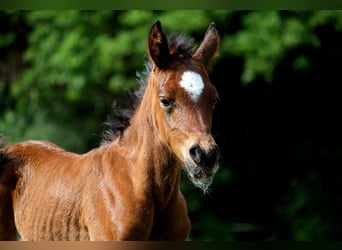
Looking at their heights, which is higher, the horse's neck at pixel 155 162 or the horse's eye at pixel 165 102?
the horse's eye at pixel 165 102

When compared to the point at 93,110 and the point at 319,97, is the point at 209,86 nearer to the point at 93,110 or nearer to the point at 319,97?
the point at 93,110

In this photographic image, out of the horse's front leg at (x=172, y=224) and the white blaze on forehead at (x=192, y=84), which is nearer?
the white blaze on forehead at (x=192, y=84)

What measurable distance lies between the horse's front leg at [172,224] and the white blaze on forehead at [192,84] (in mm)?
582

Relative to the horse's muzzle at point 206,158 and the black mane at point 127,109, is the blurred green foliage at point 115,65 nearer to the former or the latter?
the black mane at point 127,109

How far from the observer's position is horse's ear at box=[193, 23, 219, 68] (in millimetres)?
3600

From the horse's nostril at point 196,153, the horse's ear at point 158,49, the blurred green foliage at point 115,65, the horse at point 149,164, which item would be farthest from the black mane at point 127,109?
the blurred green foliage at point 115,65

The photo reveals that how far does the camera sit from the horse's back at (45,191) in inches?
146

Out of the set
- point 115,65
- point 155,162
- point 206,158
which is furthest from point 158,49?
point 115,65

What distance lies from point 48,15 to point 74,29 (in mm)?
448

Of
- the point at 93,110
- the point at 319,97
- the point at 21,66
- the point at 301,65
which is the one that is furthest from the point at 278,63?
the point at 21,66

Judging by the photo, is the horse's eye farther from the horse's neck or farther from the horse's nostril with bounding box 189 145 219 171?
the horse's nostril with bounding box 189 145 219 171

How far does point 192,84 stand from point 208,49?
42 cm

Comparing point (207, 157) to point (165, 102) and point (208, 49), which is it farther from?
point (208, 49)

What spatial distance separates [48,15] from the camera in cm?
842
